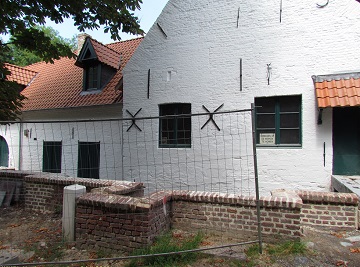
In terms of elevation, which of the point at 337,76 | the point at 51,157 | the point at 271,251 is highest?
the point at 337,76

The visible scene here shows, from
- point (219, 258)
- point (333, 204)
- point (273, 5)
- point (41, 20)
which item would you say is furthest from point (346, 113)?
point (41, 20)

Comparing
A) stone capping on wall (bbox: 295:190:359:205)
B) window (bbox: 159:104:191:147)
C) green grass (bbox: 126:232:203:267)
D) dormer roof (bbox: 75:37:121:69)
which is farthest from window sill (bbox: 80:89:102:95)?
stone capping on wall (bbox: 295:190:359:205)

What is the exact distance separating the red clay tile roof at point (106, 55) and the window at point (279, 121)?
655 cm

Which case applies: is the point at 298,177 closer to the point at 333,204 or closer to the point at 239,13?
the point at 333,204

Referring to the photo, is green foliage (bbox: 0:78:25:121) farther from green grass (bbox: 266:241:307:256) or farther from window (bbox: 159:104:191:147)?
green grass (bbox: 266:241:307:256)

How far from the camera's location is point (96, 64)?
1054cm

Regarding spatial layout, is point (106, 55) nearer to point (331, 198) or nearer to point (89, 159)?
point (89, 159)

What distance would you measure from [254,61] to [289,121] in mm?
1900

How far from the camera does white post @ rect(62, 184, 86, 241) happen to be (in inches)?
173

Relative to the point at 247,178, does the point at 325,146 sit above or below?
above

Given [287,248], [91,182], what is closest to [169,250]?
[287,248]

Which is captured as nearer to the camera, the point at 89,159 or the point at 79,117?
the point at 89,159

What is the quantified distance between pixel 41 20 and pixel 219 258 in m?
7.18

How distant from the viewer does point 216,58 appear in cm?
736
